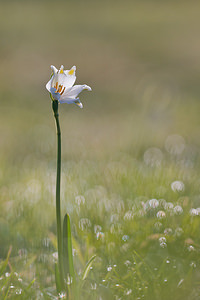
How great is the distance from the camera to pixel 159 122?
257 inches

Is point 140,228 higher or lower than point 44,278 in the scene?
higher

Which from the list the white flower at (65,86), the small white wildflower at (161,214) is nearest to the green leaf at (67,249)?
the white flower at (65,86)

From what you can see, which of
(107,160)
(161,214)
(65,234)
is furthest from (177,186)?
(65,234)

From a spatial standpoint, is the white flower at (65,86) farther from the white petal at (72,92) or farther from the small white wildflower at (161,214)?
the small white wildflower at (161,214)

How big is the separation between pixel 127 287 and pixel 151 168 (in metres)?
2.13

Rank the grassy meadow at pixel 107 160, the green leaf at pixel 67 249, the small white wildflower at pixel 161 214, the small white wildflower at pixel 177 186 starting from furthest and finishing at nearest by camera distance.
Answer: the small white wildflower at pixel 177 186, the small white wildflower at pixel 161 214, the grassy meadow at pixel 107 160, the green leaf at pixel 67 249

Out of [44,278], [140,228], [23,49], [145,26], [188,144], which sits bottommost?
[44,278]

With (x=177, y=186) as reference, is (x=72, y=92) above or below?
above

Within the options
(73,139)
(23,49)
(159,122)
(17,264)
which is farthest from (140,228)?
(23,49)

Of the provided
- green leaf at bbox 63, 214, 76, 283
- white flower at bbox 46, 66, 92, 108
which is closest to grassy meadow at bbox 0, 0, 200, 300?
green leaf at bbox 63, 214, 76, 283

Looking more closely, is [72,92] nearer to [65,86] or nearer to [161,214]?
[65,86]

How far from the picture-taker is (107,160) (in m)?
4.79

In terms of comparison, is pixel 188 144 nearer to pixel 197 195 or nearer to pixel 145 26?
pixel 197 195

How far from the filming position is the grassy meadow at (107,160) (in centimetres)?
236
